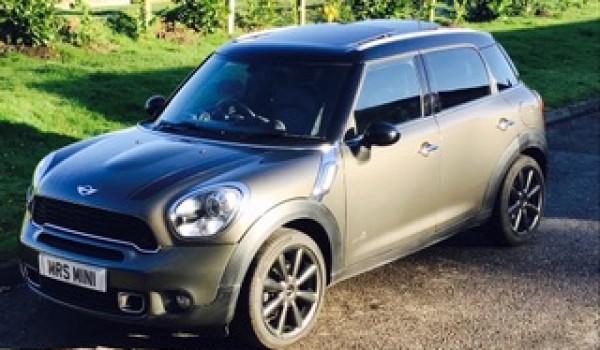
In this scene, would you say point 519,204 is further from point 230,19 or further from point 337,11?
point 337,11

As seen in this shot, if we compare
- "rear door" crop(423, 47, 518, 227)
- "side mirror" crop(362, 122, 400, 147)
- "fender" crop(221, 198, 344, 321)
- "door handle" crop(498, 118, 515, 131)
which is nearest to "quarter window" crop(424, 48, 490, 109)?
"rear door" crop(423, 47, 518, 227)

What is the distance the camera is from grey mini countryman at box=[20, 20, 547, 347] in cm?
458

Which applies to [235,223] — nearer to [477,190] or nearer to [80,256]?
[80,256]

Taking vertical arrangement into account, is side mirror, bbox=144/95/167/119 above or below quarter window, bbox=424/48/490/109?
below

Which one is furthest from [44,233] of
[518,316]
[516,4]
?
[516,4]

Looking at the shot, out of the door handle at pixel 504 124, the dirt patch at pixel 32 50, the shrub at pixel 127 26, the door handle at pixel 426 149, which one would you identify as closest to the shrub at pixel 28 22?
the dirt patch at pixel 32 50

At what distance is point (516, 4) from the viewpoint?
64.5 ft

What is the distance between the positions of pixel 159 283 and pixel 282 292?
2.47 feet

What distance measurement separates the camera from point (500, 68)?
22.2 ft

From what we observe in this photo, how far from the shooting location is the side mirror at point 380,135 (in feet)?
17.2

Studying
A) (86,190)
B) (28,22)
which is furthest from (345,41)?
(28,22)

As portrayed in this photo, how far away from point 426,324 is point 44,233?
2283mm

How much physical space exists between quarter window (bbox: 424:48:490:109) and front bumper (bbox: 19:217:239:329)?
221 cm

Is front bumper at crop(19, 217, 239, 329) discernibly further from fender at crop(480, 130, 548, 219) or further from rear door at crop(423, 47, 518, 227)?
fender at crop(480, 130, 548, 219)
